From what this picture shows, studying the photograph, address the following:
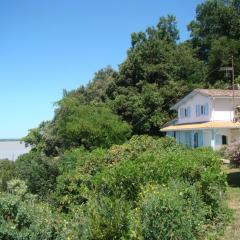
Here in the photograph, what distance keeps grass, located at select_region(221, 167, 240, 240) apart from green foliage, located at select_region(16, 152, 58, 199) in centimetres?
673

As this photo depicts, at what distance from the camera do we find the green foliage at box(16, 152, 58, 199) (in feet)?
62.5

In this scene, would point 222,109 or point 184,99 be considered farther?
point 184,99

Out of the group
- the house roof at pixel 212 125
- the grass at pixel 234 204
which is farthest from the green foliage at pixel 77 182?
the house roof at pixel 212 125

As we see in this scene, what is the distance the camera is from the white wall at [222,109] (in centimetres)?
4397

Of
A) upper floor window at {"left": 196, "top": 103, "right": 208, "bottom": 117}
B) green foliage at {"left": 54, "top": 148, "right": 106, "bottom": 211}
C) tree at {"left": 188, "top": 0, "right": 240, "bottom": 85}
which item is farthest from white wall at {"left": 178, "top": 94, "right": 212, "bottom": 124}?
green foliage at {"left": 54, "top": 148, "right": 106, "bottom": 211}

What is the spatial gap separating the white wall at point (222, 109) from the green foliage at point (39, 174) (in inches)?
1015

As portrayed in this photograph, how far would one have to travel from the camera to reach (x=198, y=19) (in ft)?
237

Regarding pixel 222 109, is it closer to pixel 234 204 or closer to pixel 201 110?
pixel 201 110

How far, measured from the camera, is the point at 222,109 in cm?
4409

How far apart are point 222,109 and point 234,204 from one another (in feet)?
99.2

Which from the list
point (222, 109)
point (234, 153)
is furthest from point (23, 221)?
point (222, 109)

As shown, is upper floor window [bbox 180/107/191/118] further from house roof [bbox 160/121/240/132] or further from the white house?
house roof [bbox 160/121/240/132]

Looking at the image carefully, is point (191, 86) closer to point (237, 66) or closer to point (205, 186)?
point (237, 66)

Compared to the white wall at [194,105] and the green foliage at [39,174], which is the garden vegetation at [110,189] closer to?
the green foliage at [39,174]
